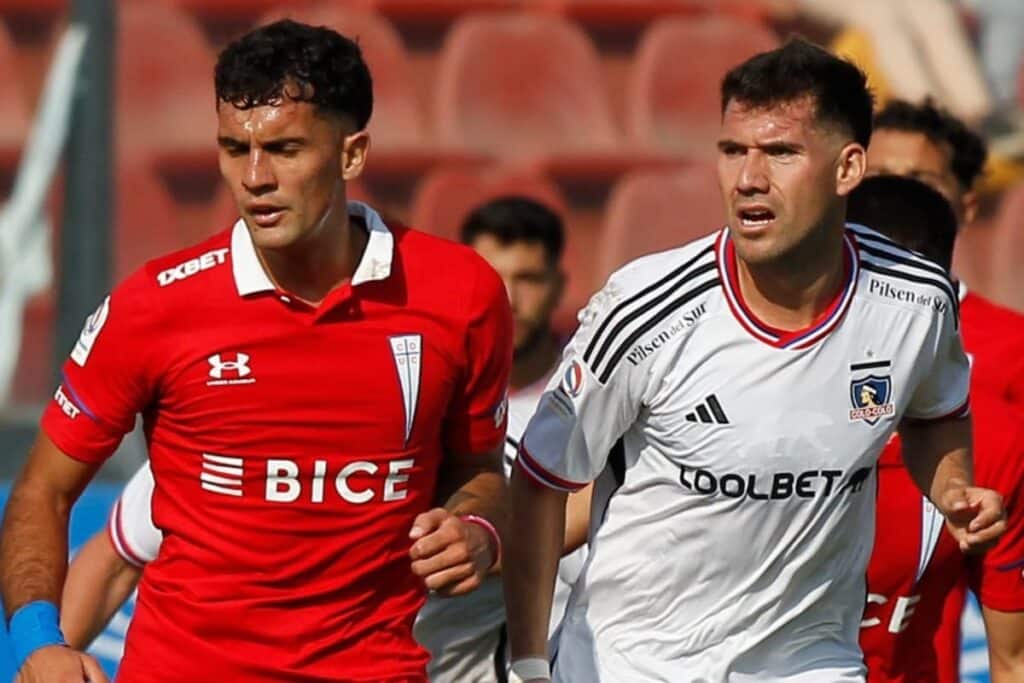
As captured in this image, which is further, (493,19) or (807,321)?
(493,19)

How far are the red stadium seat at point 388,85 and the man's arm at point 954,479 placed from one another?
5849 millimetres

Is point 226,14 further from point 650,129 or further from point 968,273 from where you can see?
point 968,273

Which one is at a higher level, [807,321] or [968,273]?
[807,321]

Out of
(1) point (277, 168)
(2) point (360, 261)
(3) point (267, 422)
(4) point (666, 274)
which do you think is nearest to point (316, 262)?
(2) point (360, 261)

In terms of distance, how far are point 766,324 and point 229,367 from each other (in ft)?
3.31

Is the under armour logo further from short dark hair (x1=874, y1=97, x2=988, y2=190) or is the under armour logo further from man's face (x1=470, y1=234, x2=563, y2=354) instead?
short dark hair (x1=874, y1=97, x2=988, y2=190)

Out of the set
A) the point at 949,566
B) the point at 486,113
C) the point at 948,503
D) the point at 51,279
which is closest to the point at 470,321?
the point at 948,503

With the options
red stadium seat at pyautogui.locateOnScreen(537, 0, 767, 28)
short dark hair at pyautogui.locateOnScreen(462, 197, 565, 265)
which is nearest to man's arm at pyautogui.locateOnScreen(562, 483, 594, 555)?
short dark hair at pyautogui.locateOnScreen(462, 197, 565, 265)

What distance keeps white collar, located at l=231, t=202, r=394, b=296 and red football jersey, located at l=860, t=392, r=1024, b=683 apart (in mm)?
1279

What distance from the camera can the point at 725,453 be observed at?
13.8 ft

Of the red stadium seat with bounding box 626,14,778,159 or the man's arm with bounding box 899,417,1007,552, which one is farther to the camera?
the red stadium seat with bounding box 626,14,778,159

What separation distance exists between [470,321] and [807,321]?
2.12ft

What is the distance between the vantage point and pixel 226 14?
389 inches

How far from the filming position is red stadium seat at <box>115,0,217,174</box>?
31.6ft
